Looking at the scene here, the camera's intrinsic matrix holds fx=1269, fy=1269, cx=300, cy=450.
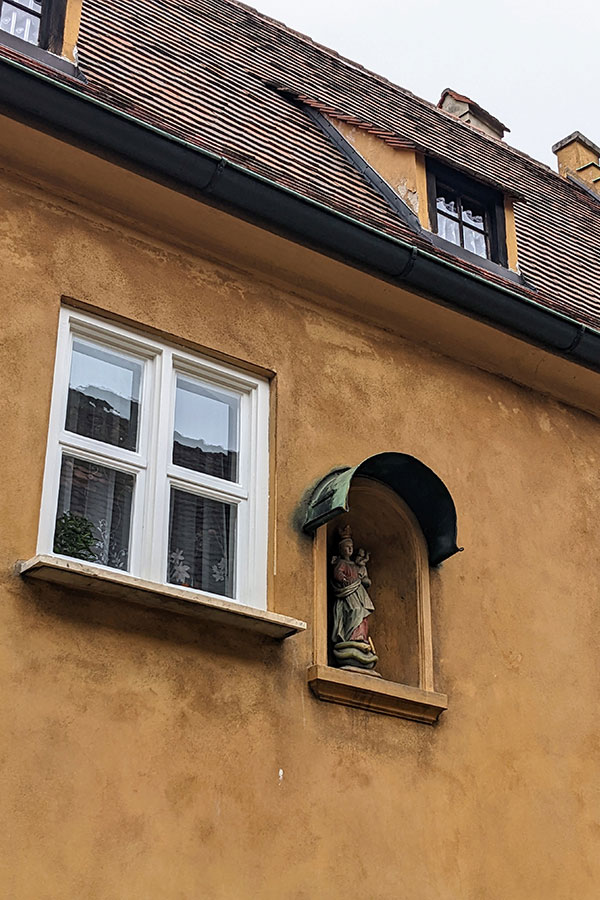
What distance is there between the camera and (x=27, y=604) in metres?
5.87

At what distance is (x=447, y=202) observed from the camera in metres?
9.50

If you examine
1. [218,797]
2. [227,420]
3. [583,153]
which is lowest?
[218,797]

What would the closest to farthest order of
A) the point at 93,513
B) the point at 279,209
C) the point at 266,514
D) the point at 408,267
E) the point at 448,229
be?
the point at 93,513 → the point at 266,514 → the point at 279,209 → the point at 408,267 → the point at 448,229

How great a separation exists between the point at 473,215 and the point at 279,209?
2.58 m

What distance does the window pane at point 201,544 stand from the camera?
6.66 meters

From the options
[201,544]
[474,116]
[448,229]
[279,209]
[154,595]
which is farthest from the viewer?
[474,116]

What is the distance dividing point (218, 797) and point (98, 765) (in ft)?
2.14

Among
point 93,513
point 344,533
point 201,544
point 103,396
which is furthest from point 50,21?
point 344,533

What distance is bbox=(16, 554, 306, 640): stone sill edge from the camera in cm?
585

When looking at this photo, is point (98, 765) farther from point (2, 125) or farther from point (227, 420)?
point (2, 125)

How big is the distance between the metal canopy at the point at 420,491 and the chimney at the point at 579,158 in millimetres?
9228

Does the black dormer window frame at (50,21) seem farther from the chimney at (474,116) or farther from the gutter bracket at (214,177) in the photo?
the chimney at (474,116)

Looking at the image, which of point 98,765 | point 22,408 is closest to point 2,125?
point 22,408

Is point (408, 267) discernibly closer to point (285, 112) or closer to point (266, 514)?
point (266, 514)
